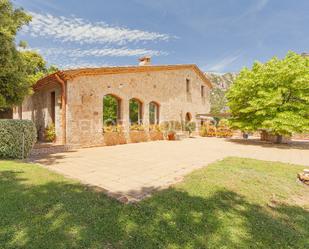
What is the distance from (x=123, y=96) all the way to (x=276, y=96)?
8968 millimetres

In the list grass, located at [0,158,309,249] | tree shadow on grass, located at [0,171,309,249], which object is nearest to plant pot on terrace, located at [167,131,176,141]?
grass, located at [0,158,309,249]

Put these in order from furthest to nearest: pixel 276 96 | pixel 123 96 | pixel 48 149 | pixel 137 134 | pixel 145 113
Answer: pixel 145 113
pixel 137 134
pixel 123 96
pixel 276 96
pixel 48 149

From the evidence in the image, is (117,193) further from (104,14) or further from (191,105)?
(191,105)

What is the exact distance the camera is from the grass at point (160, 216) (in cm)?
263

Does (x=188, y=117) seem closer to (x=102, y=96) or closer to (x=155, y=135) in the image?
(x=155, y=135)

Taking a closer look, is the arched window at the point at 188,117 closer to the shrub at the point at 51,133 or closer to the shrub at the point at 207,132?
the shrub at the point at 207,132

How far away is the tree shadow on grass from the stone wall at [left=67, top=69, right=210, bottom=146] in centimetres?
724

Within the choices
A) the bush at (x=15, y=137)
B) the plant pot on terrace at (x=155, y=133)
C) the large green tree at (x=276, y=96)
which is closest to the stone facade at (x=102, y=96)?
the plant pot on terrace at (x=155, y=133)

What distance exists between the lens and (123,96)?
13.5 m

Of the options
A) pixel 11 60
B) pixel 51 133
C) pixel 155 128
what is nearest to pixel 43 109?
pixel 51 133

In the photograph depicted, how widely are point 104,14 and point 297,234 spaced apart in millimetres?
14712

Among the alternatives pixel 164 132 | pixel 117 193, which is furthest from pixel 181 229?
pixel 164 132

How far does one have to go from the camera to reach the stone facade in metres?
11.1

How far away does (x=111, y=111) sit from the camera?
29453 millimetres
